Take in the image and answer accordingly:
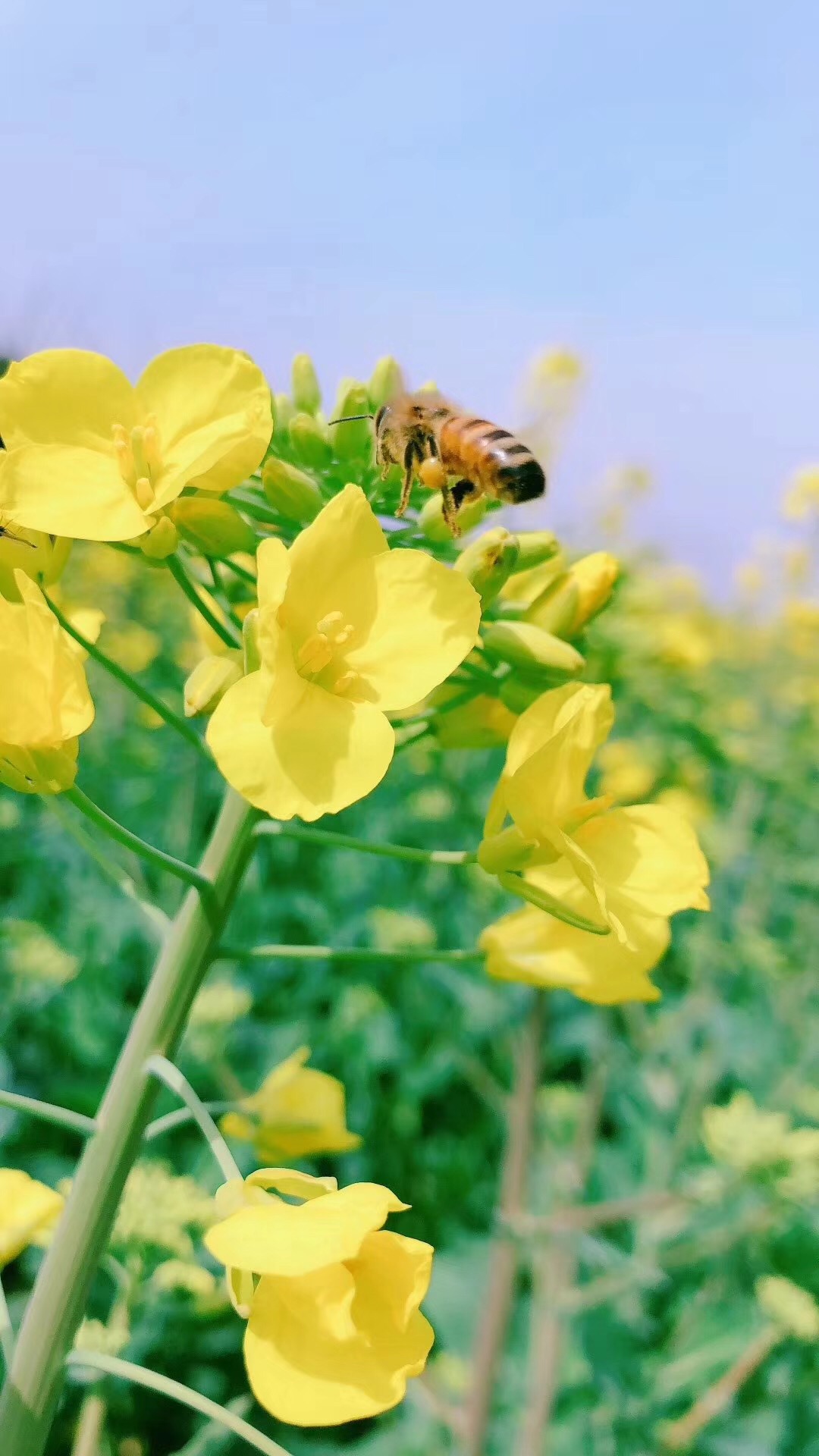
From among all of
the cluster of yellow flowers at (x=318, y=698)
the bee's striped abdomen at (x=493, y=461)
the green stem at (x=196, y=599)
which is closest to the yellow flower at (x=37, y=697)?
the cluster of yellow flowers at (x=318, y=698)

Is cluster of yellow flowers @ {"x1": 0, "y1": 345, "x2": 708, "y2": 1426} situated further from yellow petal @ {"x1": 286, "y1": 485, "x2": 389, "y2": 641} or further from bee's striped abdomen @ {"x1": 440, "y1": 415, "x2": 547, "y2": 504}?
bee's striped abdomen @ {"x1": 440, "y1": 415, "x2": 547, "y2": 504}

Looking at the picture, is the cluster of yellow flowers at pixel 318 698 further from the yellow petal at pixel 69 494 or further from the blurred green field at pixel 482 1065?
the blurred green field at pixel 482 1065

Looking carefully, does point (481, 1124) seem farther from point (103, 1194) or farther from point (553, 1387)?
point (103, 1194)

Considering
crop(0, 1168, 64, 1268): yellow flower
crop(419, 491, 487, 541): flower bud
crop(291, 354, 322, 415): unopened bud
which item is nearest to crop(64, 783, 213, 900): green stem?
crop(0, 1168, 64, 1268): yellow flower

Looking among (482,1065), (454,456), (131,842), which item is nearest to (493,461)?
(454,456)

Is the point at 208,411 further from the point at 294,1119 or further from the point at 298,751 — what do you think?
the point at 294,1119
